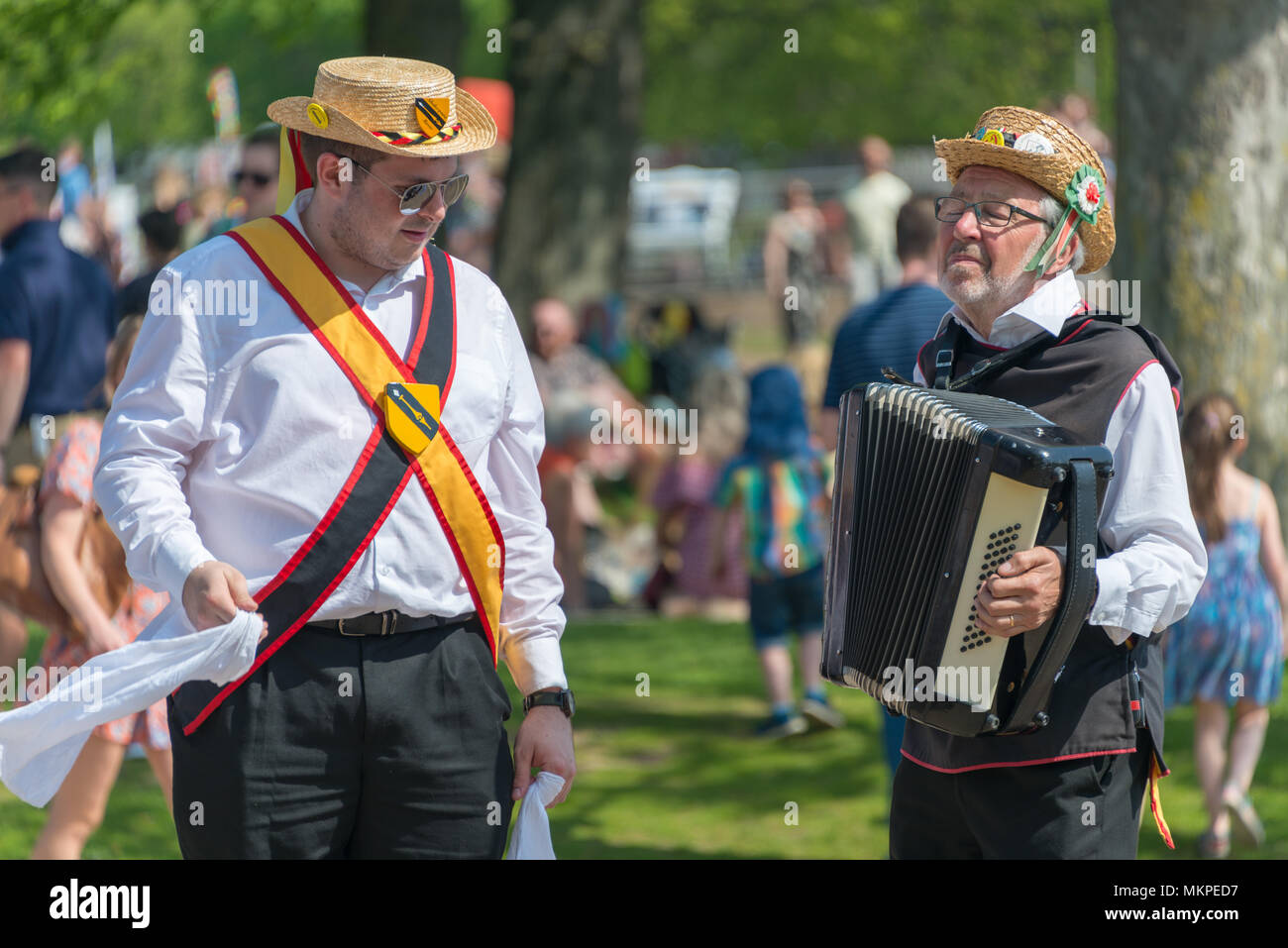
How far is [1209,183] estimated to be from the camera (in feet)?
23.2

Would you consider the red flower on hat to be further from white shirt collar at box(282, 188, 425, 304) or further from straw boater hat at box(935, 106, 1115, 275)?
white shirt collar at box(282, 188, 425, 304)

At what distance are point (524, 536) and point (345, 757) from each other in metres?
0.58

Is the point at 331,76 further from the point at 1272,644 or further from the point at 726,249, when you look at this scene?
the point at 726,249

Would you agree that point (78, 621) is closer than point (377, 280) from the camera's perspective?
No

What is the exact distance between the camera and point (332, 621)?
3.06 m

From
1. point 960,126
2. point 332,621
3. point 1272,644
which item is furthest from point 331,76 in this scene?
point 960,126

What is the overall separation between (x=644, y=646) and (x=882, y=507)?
617cm

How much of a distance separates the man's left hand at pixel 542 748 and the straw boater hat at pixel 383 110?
1.16 meters

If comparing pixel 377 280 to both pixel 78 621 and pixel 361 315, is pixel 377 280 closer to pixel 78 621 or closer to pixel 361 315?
pixel 361 315

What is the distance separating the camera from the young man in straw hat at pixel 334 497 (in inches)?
119

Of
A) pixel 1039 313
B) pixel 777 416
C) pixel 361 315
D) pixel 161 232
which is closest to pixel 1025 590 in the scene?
pixel 1039 313

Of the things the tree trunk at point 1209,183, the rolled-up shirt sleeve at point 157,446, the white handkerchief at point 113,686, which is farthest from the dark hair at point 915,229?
the white handkerchief at point 113,686

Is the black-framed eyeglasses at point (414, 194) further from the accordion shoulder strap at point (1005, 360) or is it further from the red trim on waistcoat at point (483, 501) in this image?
the accordion shoulder strap at point (1005, 360)

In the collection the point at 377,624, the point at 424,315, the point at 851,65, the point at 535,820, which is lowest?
the point at 535,820
